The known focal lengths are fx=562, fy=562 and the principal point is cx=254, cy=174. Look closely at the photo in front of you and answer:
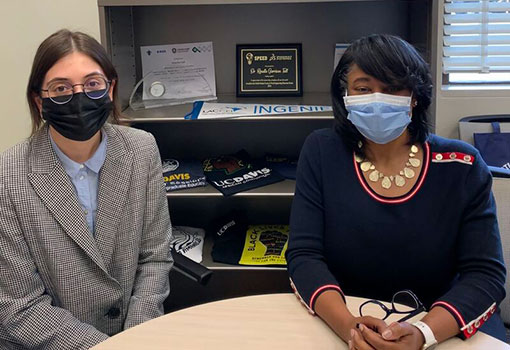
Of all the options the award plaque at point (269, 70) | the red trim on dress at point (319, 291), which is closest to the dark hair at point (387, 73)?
the red trim on dress at point (319, 291)

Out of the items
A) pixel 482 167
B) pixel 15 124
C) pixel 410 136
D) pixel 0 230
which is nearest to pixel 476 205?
pixel 482 167

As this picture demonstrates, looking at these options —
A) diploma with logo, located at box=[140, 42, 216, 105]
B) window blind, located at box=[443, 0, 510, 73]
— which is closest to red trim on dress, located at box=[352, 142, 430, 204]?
window blind, located at box=[443, 0, 510, 73]

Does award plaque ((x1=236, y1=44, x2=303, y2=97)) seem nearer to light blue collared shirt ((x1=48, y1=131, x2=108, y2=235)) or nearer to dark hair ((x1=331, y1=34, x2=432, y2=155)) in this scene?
dark hair ((x1=331, y1=34, x2=432, y2=155))

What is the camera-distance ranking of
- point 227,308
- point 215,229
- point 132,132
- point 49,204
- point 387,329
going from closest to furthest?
point 387,329 < point 227,308 < point 49,204 < point 132,132 < point 215,229

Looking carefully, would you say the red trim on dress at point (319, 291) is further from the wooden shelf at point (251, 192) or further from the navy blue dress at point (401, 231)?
the wooden shelf at point (251, 192)

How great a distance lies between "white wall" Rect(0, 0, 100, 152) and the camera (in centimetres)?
241

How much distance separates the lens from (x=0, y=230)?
1363 mm

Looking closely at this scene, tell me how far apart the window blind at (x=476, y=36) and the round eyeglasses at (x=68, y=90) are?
1454 millimetres

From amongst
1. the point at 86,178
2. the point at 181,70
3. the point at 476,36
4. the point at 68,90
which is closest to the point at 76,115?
the point at 68,90

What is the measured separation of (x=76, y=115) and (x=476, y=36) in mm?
1640

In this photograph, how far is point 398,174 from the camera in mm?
1451

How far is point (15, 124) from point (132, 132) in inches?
47.0

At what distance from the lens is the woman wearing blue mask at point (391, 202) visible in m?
1.39

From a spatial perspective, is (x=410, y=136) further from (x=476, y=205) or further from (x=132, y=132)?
(x=132, y=132)
